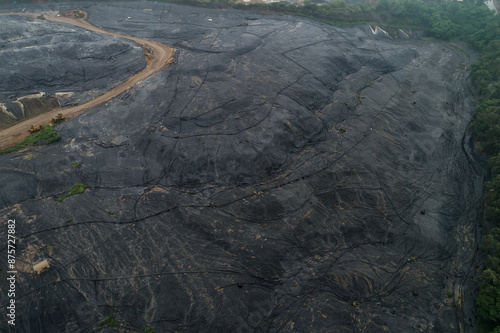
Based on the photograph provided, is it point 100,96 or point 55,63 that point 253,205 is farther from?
point 55,63

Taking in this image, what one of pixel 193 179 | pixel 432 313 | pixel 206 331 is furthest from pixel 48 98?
pixel 432 313

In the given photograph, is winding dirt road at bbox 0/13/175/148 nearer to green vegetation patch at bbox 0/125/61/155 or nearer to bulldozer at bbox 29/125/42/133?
bulldozer at bbox 29/125/42/133

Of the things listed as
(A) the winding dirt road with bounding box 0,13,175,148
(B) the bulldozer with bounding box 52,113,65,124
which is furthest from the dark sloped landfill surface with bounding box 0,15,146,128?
(B) the bulldozer with bounding box 52,113,65,124

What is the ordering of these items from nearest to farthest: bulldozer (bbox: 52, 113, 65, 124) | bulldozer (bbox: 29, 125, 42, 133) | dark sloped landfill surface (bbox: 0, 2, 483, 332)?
dark sloped landfill surface (bbox: 0, 2, 483, 332)
bulldozer (bbox: 29, 125, 42, 133)
bulldozer (bbox: 52, 113, 65, 124)

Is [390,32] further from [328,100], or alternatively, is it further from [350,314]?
[350,314]

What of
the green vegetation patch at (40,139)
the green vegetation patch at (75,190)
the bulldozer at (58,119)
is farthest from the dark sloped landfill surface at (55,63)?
the green vegetation patch at (75,190)

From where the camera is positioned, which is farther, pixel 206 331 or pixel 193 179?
pixel 193 179

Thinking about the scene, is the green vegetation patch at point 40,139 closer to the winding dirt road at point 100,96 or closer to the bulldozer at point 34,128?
the bulldozer at point 34,128
